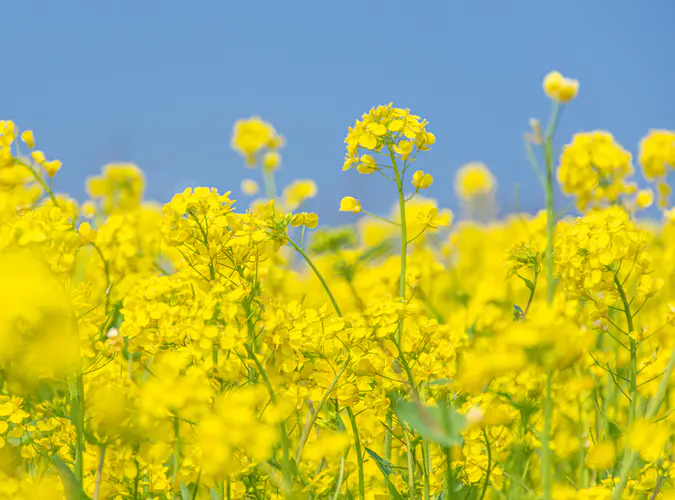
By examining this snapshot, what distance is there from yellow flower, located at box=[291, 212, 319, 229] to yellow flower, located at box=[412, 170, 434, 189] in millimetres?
281

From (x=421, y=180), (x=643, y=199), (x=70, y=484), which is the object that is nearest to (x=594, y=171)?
(x=643, y=199)

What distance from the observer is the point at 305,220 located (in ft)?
5.27

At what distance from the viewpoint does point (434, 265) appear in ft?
10.0

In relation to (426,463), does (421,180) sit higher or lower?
higher

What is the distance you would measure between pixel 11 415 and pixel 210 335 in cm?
48

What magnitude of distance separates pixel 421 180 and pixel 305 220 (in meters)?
0.33

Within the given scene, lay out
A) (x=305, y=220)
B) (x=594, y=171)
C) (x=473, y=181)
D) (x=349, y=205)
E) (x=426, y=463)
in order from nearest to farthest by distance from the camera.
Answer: (x=426, y=463) → (x=305, y=220) → (x=349, y=205) → (x=594, y=171) → (x=473, y=181)

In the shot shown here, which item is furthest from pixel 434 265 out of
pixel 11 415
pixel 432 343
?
pixel 11 415

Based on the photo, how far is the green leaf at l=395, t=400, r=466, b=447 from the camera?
1015 mm

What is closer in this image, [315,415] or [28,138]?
[315,415]

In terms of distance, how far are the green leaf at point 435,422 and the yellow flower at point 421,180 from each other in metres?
0.70

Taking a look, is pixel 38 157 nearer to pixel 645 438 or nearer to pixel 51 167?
pixel 51 167

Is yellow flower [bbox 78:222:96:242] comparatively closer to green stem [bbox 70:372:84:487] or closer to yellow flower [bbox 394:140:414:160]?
green stem [bbox 70:372:84:487]

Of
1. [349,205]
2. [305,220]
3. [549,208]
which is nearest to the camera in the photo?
[549,208]
